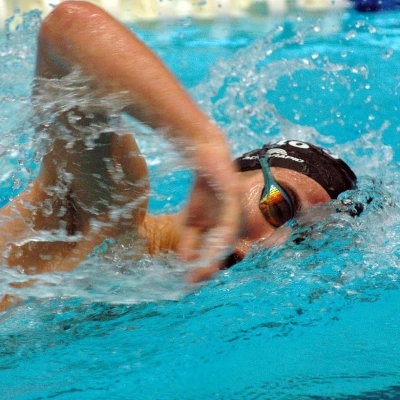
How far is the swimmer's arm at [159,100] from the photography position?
95 centimetres

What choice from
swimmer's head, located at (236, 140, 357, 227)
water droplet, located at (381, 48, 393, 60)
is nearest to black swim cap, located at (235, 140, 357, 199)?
swimmer's head, located at (236, 140, 357, 227)

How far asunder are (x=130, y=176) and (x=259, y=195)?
31 centimetres

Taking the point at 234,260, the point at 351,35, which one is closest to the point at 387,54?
the point at 351,35

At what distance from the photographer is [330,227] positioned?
1.53 metres

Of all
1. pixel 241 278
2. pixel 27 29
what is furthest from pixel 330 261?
pixel 27 29

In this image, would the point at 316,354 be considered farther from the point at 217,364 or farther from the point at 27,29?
the point at 27,29

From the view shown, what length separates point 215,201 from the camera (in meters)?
0.95

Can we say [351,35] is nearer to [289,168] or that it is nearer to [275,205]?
[289,168]

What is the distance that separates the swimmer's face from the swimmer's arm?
364 mm

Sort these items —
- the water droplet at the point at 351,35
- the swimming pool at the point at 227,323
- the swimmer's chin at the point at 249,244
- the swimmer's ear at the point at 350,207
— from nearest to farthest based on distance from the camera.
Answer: the swimming pool at the point at 227,323 < the swimmer's chin at the point at 249,244 < the swimmer's ear at the point at 350,207 < the water droplet at the point at 351,35

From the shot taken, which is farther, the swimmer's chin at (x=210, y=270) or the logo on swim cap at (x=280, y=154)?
the logo on swim cap at (x=280, y=154)

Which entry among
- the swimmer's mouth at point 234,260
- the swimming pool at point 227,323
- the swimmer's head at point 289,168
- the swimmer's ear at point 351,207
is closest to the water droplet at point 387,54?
the swimming pool at point 227,323

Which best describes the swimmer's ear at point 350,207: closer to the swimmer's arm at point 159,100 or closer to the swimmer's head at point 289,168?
the swimmer's head at point 289,168

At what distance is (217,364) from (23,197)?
520 mm
